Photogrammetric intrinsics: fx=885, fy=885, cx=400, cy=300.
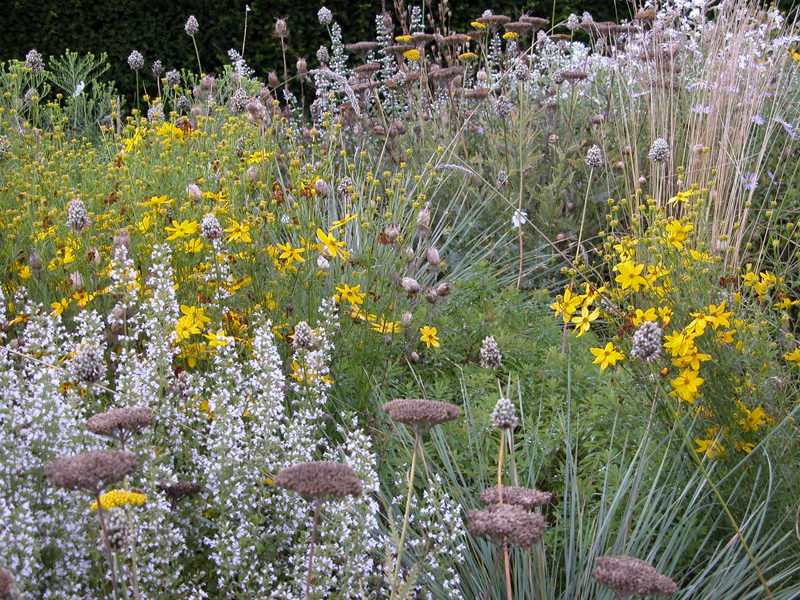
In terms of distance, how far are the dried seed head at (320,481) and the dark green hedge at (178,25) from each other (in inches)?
277

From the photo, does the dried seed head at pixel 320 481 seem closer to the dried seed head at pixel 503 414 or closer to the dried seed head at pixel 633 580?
the dried seed head at pixel 503 414

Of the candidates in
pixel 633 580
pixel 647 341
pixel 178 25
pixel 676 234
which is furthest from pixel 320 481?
pixel 178 25

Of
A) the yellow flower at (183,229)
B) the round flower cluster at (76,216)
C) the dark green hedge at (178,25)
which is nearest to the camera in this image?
the round flower cluster at (76,216)

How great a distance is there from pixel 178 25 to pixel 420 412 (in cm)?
741

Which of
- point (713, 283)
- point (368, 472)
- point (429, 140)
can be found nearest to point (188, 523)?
point (368, 472)

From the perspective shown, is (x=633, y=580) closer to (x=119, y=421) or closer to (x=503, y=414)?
(x=503, y=414)

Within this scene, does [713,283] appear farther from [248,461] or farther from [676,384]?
[248,461]

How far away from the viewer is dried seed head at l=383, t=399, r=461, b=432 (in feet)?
5.19

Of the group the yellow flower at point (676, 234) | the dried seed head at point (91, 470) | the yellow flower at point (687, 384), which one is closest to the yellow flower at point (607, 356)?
the yellow flower at point (687, 384)

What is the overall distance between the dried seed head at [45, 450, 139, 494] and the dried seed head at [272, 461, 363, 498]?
243mm

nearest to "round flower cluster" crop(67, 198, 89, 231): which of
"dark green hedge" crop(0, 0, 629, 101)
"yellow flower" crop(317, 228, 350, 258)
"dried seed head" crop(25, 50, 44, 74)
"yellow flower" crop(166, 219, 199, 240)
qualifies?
"yellow flower" crop(166, 219, 199, 240)

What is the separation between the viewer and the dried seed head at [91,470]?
4.37ft

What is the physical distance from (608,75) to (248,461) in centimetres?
430

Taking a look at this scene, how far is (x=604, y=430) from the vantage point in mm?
2807
